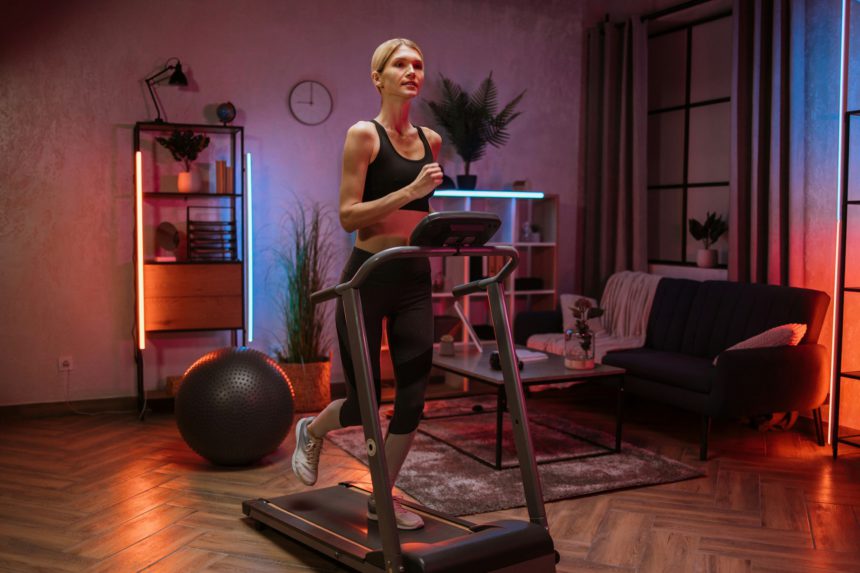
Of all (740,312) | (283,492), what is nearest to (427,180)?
(283,492)

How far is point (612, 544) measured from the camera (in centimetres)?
323

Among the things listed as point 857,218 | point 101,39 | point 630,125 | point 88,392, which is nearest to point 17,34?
point 101,39

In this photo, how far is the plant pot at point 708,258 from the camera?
5.69m

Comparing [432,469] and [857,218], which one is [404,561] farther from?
[857,218]

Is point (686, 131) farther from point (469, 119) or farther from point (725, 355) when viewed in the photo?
point (725, 355)

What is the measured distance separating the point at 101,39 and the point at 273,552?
11.4 feet

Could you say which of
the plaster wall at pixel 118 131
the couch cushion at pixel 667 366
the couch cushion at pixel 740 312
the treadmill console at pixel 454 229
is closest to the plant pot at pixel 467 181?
the plaster wall at pixel 118 131

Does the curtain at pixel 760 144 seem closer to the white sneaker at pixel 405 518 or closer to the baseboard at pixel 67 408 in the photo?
the white sneaker at pixel 405 518

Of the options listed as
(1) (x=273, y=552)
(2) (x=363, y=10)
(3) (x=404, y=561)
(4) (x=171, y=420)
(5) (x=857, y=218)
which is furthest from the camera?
(2) (x=363, y=10)

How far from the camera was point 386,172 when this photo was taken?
2.87 meters

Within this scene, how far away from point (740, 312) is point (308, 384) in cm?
259

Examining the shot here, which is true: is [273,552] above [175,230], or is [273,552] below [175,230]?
below

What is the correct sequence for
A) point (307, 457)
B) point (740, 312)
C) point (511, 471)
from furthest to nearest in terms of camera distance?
point (740, 312)
point (511, 471)
point (307, 457)

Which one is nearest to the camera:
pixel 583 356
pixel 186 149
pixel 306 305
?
pixel 583 356
